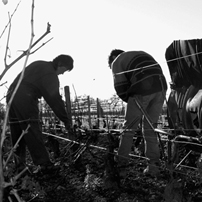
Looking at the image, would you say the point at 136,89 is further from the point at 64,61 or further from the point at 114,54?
the point at 64,61

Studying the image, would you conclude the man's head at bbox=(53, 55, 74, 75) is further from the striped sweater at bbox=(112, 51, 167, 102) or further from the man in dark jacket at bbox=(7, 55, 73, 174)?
the striped sweater at bbox=(112, 51, 167, 102)

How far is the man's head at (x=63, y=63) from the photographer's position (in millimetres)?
3564

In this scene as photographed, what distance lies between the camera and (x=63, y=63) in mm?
3576

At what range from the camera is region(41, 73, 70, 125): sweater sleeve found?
3.42m

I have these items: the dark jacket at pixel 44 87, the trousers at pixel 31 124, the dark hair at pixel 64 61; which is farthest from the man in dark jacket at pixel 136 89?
the trousers at pixel 31 124

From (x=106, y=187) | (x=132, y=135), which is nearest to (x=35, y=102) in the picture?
(x=132, y=135)

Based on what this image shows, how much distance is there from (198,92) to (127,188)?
3.54ft

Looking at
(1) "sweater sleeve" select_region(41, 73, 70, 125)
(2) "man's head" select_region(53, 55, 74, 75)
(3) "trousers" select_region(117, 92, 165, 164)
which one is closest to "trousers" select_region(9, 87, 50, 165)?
(1) "sweater sleeve" select_region(41, 73, 70, 125)

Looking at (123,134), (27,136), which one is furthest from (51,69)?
(123,134)

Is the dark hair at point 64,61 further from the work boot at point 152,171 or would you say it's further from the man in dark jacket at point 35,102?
the work boot at point 152,171

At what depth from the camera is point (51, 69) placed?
3486mm

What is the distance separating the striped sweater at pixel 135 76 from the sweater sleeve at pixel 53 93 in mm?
627

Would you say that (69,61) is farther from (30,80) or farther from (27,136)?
(27,136)

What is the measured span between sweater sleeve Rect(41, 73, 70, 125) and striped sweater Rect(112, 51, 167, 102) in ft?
2.06
